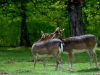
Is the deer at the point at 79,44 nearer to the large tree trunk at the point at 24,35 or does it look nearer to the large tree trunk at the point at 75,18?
the large tree trunk at the point at 75,18

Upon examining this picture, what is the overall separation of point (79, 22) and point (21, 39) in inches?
415

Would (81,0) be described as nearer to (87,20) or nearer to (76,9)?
(76,9)

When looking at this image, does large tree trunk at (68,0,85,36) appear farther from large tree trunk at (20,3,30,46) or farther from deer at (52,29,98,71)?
deer at (52,29,98,71)

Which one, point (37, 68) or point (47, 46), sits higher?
point (47, 46)

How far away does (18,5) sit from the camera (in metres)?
31.9

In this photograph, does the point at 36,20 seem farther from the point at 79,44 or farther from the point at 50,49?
the point at 50,49

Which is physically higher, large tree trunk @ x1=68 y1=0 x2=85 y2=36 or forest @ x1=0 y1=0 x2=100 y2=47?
large tree trunk @ x1=68 y1=0 x2=85 y2=36

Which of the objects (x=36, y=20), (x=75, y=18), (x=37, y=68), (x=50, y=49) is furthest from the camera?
(x=36, y=20)

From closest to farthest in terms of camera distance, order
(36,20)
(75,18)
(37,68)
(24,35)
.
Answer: (37,68), (75,18), (24,35), (36,20)

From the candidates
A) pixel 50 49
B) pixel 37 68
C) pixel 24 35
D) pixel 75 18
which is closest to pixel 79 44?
pixel 50 49

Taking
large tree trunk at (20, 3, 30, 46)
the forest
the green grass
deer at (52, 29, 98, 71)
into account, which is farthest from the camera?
the forest

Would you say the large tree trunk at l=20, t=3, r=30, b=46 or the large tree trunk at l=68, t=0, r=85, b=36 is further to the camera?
the large tree trunk at l=20, t=3, r=30, b=46

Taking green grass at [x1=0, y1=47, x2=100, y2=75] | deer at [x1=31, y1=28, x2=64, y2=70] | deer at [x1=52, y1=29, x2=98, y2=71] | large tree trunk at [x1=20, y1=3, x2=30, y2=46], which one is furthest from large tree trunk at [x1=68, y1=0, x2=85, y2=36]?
deer at [x1=31, y1=28, x2=64, y2=70]

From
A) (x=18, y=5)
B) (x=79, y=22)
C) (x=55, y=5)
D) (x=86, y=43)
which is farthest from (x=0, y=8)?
(x=86, y=43)
